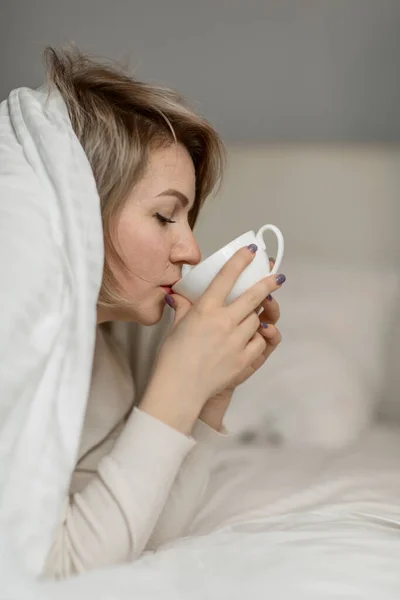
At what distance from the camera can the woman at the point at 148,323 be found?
0.85 m

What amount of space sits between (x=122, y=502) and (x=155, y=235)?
0.36 meters

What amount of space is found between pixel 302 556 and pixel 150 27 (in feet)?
4.05

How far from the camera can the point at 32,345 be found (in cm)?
81

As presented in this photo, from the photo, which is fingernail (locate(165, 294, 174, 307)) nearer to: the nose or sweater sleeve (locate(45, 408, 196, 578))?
the nose

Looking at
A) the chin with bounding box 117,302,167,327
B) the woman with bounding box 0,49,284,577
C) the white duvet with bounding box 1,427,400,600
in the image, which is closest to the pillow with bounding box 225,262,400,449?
the white duvet with bounding box 1,427,400,600

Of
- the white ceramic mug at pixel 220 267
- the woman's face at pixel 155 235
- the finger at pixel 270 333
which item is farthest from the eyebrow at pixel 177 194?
the finger at pixel 270 333

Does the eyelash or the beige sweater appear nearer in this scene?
the beige sweater

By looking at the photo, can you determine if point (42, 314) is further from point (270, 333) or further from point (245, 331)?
point (270, 333)

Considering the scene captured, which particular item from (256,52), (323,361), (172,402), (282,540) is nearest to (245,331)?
(172,402)

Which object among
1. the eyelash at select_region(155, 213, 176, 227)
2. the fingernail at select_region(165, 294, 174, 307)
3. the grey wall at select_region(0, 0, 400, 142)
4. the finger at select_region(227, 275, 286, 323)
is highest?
the grey wall at select_region(0, 0, 400, 142)

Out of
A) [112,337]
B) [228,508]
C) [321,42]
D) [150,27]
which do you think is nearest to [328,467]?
[228,508]

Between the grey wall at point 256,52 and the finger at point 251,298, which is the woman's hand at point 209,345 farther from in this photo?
Result: the grey wall at point 256,52

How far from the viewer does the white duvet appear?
2.38 ft

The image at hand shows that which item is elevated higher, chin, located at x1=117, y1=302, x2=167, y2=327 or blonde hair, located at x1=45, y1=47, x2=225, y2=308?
blonde hair, located at x1=45, y1=47, x2=225, y2=308
